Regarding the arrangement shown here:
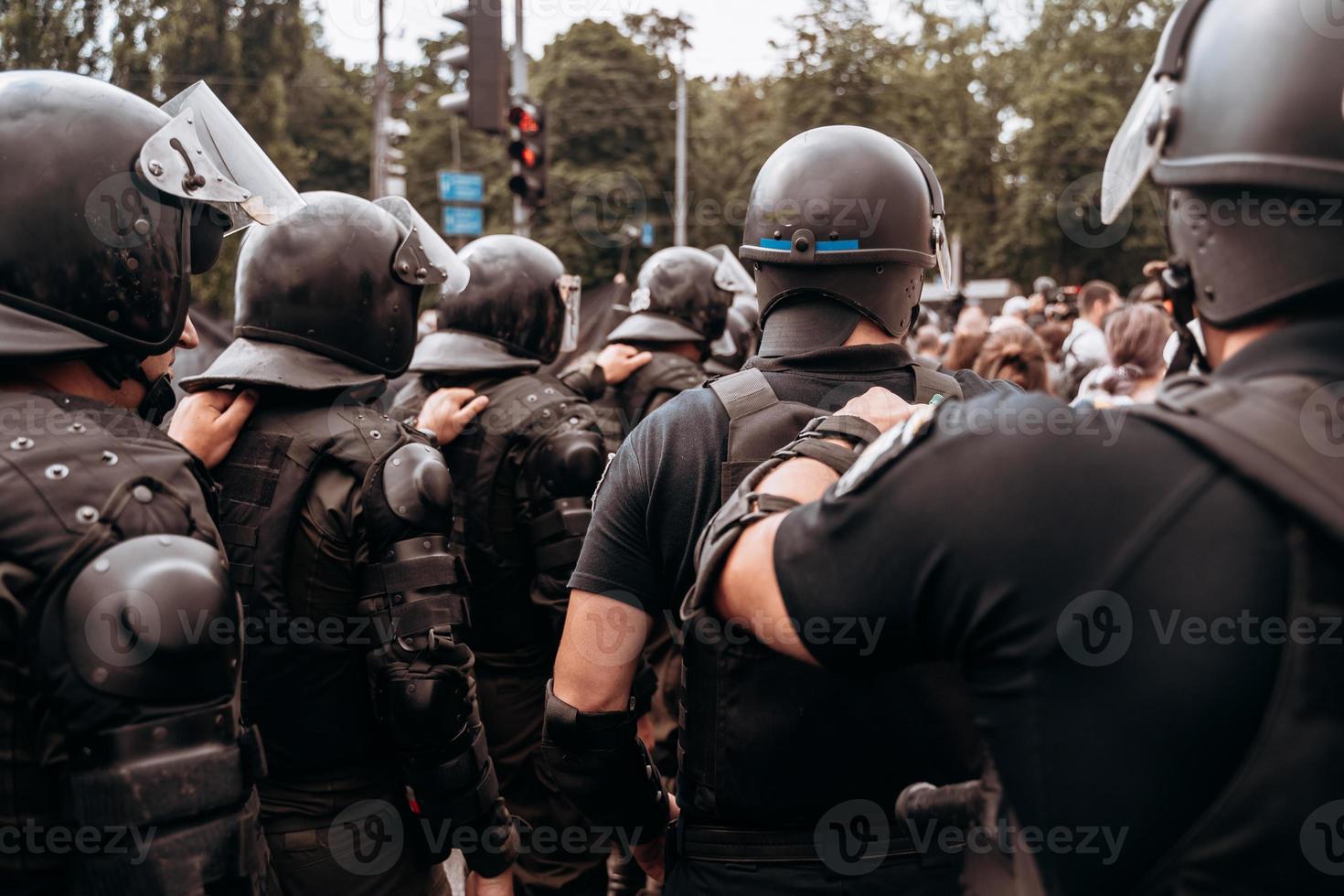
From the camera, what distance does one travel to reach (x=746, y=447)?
86.1 inches

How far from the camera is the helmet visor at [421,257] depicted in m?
3.07

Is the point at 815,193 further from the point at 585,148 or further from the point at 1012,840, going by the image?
the point at 585,148

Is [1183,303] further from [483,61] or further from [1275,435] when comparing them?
[483,61]

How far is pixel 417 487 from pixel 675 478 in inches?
28.4

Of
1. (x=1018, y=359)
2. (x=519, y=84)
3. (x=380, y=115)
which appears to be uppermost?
(x=519, y=84)

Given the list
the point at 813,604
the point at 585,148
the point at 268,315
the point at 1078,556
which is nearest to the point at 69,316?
the point at 268,315

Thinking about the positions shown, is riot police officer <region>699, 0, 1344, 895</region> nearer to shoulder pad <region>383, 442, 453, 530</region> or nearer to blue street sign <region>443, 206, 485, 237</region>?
shoulder pad <region>383, 442, 453, 530</region>

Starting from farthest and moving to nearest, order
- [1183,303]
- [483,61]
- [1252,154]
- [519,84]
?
[519,84] < [483,61] < [1183,303] < [1252,154]

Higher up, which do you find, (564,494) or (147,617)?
(147,617)

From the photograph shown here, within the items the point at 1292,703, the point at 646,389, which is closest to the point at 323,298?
the point at 1292,703

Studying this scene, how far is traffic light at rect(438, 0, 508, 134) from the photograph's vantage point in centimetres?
959

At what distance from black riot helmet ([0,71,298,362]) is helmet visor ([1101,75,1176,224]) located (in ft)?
5.17

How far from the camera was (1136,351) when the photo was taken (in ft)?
17.5

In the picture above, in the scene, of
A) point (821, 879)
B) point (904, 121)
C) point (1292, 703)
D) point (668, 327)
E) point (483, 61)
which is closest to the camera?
point (1292, 703)
